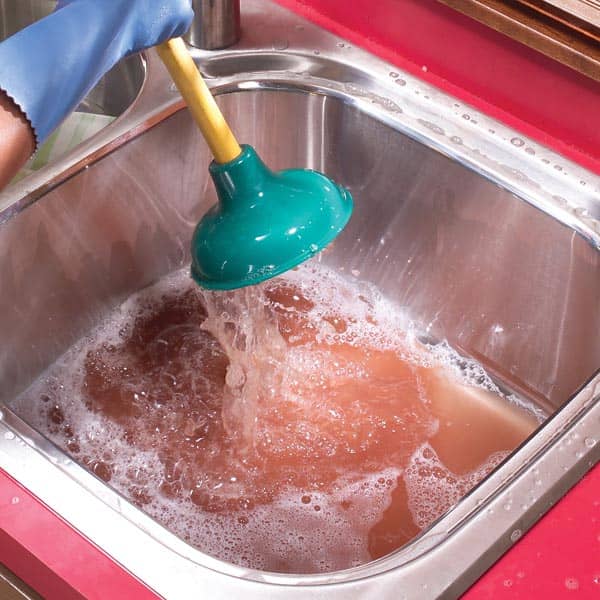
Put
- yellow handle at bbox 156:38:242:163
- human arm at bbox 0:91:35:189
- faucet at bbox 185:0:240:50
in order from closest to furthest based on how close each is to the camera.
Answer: human arm at bbox 0:91:35:189 < yellow handle at bbox 156:38:242:163 < faucet at bbox 185:0:240:50

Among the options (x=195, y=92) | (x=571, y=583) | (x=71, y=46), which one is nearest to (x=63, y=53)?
(x=71, y=46)

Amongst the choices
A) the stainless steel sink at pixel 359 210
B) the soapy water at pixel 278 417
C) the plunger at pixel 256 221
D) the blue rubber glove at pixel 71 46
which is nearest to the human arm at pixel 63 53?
the blue rubber glove at pixel 71 46

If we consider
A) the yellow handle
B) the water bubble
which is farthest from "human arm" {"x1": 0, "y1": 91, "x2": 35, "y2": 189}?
the water bubble

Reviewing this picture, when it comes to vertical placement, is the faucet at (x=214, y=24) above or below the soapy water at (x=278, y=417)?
above

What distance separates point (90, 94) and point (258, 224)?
61 cm

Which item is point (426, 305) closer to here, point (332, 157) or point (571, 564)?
point (332, 157)

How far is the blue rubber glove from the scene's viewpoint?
0.72 metres

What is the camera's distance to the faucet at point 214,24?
1.19m

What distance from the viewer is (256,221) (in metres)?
0.89

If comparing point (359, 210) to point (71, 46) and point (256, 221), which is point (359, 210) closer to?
point (256, 221)

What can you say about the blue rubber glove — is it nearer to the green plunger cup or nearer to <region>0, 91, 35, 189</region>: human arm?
<region>0, 91, 35, 189</region>: human arm

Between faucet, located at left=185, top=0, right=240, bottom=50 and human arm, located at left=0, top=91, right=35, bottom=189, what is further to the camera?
faucet, located at left=185, top=0, right=240, bottom=50

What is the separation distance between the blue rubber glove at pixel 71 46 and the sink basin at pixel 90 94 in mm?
466

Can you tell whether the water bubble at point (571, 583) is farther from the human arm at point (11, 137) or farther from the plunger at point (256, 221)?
the human arm at point (11, 137)
